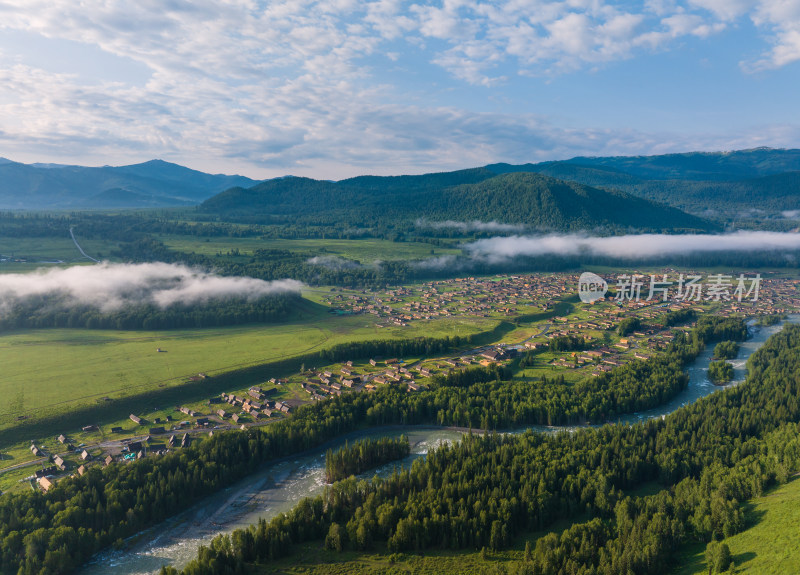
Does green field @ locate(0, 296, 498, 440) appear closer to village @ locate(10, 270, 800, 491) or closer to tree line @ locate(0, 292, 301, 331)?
tree line @ locate(0, 292, 301, 331)

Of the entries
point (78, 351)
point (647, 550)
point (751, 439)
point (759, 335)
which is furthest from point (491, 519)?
point (759, 335)

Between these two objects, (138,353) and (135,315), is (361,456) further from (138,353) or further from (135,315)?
(135,315)

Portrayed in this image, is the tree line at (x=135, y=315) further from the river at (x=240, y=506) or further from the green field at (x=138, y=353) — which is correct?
the river at (x=240, y=506)

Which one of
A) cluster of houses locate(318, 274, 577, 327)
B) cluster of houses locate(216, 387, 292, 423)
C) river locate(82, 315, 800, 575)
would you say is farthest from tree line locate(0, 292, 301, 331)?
river locate(82, 315, 800, 575)

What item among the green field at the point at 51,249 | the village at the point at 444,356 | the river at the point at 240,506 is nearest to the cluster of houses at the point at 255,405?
the village at the point at 444,356

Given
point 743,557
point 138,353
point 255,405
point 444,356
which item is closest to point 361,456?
point 255,405
